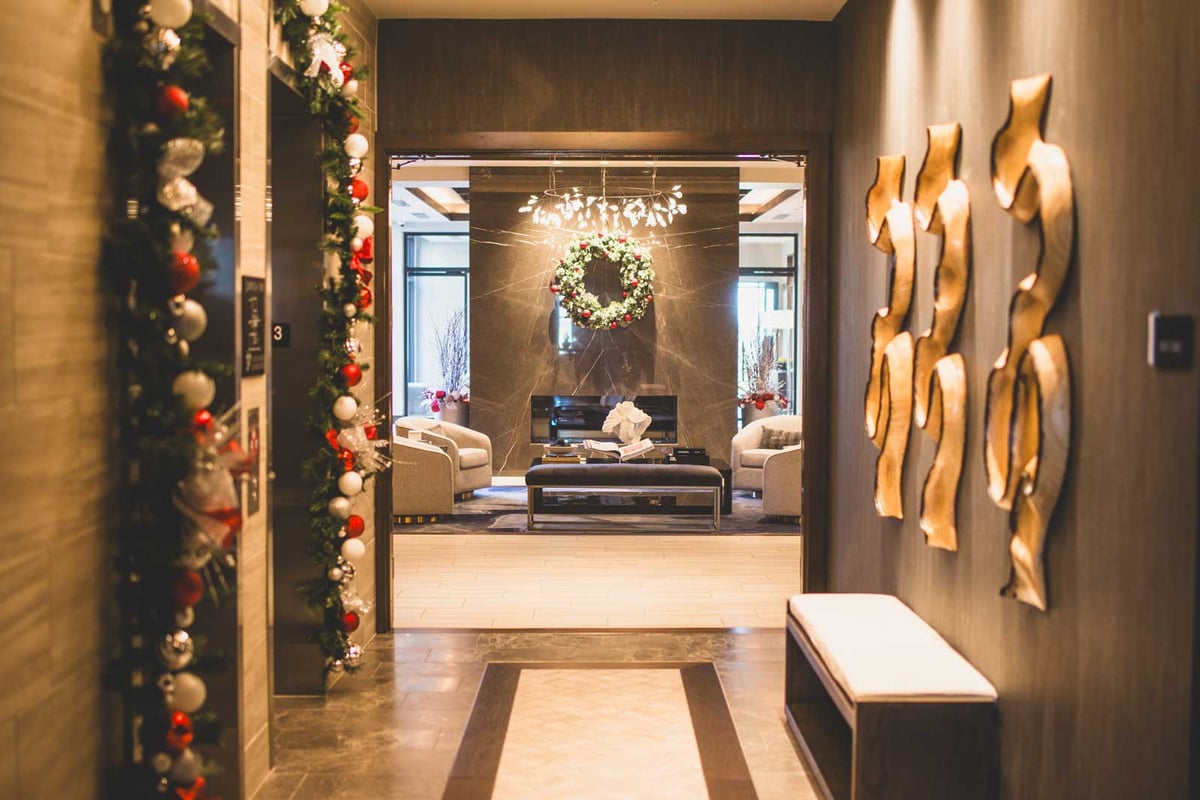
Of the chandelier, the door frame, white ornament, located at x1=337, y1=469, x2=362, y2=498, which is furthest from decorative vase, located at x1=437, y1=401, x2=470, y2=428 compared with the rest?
white ornament, located at x1=337, y1=469, x2=362, y2=498

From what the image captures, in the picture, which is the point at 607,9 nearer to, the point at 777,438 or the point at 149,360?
the point at 149,360

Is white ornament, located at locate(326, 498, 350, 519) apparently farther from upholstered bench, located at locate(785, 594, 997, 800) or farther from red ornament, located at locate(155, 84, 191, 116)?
red ornament, located at locate(155, 84, 191, 116)

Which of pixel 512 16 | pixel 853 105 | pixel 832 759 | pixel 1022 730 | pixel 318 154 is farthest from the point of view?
pixel 512 16

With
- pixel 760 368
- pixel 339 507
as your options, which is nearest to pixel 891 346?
pixel 339 507

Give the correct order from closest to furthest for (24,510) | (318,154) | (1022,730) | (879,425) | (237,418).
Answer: (24,510) → (1022,730) → (237,418) → (879,425) → (318,154)

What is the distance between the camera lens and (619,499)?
970cm

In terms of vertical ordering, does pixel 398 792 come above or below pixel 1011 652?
below

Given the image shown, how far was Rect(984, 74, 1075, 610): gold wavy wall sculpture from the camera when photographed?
2562mm

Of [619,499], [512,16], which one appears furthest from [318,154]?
[619,499]

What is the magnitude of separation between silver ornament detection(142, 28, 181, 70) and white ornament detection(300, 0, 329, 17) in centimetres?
143

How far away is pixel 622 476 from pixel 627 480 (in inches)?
2.0

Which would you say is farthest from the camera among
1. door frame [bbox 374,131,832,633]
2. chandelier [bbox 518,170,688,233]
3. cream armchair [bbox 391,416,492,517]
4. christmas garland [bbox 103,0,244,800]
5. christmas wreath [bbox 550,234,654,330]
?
chandelier [bbox 518,170,688,233]

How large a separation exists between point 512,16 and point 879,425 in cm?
273

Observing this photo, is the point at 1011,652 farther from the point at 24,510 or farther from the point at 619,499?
the point at 619,499
